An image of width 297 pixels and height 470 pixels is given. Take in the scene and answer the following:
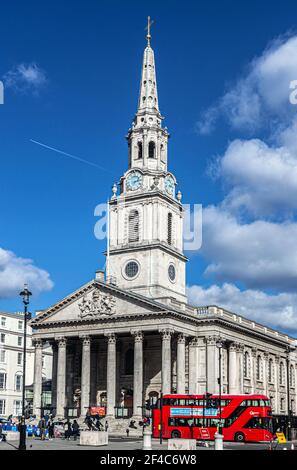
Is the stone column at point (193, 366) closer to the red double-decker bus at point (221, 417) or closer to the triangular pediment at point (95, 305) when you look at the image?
the triangular pediment at point (95, 305)

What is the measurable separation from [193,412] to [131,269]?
32.4 meters

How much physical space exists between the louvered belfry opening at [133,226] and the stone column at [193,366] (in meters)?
16.2

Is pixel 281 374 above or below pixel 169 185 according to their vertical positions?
below

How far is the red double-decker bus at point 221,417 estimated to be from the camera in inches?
2512

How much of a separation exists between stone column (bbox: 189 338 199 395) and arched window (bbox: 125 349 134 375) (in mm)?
7178

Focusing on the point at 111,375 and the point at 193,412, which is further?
the point at 111,375

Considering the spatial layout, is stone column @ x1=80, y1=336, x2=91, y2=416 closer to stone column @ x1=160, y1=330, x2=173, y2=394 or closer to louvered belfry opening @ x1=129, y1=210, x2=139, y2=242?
stone column @ x1=160, y1=330, x2=173, y2=394

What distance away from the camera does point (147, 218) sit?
9644 centimetres

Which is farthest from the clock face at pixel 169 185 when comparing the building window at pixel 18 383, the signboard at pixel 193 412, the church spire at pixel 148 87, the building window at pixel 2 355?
the signboard at pixel 193 412

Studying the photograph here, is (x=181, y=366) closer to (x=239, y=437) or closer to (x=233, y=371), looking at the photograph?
(x=233, y=371)

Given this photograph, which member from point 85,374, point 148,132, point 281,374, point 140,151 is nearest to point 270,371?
point 281,374

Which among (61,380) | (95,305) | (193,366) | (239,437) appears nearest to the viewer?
(239,437)

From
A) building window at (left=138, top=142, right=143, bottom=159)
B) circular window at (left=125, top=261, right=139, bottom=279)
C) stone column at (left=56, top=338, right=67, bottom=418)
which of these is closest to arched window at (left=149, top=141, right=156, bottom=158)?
building window at (left=138, top=142, right=143, bottom=159)
